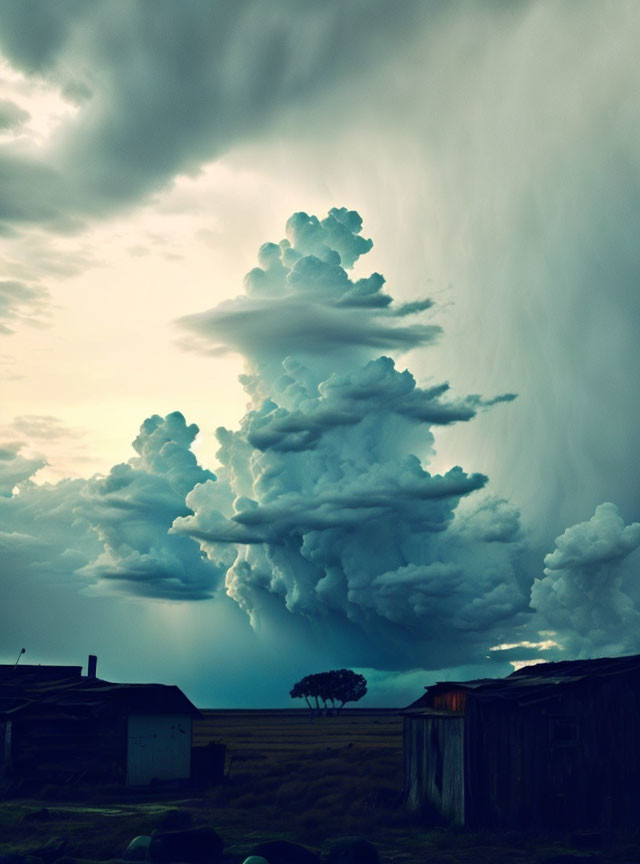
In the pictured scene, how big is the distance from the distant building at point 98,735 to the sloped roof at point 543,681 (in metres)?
15.5

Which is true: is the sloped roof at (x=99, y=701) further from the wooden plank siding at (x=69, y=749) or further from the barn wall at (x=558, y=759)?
the barn wall at (x=558, y=759)

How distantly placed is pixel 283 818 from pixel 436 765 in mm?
5552

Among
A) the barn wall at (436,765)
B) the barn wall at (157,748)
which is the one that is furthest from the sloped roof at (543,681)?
the barn wall at (157,748)

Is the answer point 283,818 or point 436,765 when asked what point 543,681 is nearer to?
point 436,765

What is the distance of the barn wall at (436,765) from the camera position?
32875mm

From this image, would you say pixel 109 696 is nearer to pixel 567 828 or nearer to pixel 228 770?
pixel 228 770

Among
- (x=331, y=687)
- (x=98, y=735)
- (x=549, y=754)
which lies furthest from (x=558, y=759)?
(x=331, y=687)

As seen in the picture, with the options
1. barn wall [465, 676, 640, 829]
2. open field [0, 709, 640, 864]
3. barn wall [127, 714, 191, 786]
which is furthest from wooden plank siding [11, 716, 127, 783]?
barn wall [465, 676, 640, 829]

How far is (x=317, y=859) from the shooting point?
84.8 feet

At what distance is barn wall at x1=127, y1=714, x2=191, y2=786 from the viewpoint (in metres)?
47.1

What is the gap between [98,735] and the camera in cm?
4694

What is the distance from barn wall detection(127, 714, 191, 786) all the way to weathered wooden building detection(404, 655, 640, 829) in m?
18.0

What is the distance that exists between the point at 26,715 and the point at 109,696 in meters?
3.81

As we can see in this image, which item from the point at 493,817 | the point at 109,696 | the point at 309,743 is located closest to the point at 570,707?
the point at 493,817
